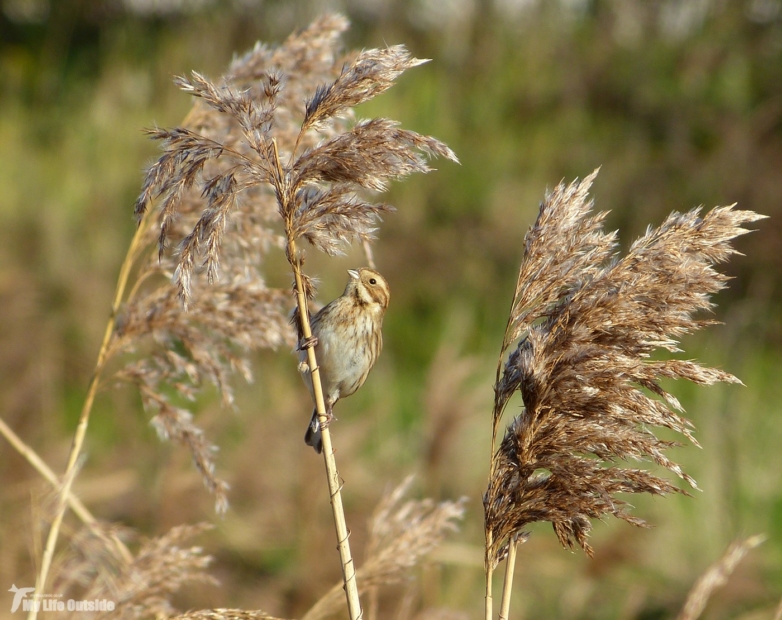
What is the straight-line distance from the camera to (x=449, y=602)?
15.0 ft

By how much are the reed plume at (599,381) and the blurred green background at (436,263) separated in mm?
932

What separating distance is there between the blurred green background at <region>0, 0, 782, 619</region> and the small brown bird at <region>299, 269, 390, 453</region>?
0.80 m

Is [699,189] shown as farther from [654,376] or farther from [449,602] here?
[654,376]

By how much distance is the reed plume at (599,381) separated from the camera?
1.34m

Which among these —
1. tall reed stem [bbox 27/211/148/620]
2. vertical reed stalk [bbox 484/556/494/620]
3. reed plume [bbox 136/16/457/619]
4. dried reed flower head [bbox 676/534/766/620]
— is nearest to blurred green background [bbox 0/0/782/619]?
tall reed stem [bbox 27/211/148/620]

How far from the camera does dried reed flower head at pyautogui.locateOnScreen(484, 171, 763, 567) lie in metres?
1.34

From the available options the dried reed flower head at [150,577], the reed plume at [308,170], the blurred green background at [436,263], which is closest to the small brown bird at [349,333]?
the dried reed flower head at [150,577]

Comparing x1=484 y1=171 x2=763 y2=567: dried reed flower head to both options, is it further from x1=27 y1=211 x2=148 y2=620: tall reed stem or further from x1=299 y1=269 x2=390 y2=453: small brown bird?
x1=299 y1=269 x2=390 y2=453: small brown bird

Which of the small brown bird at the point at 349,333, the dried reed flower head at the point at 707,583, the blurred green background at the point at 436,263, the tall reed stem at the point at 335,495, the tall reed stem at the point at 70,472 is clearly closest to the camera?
the tall reed stem at the point at 335,495

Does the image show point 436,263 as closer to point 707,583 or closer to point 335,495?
point 707,583

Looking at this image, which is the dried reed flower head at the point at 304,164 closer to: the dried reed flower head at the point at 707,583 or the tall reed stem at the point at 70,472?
the tall reed stem at the point at 70,472

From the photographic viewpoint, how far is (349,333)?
237 centimetres

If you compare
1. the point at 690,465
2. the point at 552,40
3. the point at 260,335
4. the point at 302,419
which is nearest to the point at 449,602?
the point at 302,419

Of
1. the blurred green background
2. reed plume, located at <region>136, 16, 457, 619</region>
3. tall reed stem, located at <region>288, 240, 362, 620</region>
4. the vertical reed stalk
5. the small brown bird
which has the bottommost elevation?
the vertical reed stalk
